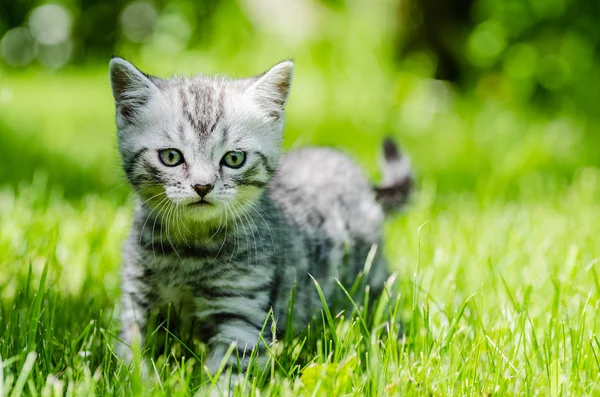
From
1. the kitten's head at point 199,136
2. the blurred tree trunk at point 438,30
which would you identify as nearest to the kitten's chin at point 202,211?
the kitten's head at point 199,136

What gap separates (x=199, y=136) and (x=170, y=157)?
0.35 ft

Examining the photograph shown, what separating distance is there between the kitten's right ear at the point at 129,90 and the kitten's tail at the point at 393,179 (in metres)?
1.14

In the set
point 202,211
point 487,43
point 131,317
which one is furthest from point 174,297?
point 487,43

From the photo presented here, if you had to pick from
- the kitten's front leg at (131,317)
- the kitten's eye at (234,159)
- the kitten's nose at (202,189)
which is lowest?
the kitten's front leg at (131,317)

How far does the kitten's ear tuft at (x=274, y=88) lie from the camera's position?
2.21 meters

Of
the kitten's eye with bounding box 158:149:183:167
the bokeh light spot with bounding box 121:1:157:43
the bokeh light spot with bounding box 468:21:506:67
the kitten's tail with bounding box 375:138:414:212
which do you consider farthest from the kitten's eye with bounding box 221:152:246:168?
the bokeh light spot with bounding box 121:1:157:43

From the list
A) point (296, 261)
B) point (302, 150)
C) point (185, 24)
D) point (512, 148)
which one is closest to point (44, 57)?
point (185, 24)

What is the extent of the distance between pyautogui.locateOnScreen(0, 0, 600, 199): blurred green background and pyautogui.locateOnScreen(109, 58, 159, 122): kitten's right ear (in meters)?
1.67

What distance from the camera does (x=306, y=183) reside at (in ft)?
9.14

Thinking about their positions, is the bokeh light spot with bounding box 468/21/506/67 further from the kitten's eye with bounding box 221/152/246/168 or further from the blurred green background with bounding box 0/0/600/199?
the kitten's eye with bounding box 221/152/246/168

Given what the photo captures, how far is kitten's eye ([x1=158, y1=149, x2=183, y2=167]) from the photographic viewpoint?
205cm

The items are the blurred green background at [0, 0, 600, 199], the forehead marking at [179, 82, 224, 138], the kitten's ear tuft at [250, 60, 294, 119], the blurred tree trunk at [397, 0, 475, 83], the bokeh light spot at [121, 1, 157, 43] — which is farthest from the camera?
the bokeh light spot at [121, 1, 157, 43]

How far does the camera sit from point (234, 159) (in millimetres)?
2119

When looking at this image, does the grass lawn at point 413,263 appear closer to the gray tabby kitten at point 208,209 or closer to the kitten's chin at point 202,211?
the gray tabby kitten at point 208,209
